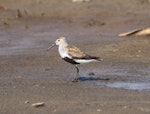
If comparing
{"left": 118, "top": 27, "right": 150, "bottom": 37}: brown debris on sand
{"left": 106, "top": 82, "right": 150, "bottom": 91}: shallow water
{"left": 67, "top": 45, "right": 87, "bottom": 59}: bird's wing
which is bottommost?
{"left": 106, "top": 82, "right": 150, "bottom": 91}: shallow water

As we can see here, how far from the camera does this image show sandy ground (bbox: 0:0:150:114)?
995 centimetres

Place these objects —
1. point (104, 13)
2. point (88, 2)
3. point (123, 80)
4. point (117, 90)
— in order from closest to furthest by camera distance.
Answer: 1. point (117, 90)
2. point (123, 80)
3. point (104, 13)
4. point (88, 2)

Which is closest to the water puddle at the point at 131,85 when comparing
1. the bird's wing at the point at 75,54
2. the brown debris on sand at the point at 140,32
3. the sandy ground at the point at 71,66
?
the sandy ground at the point at 71,66

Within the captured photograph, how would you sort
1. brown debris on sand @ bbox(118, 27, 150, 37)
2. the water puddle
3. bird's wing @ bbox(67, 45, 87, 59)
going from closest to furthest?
1. the water puddle
2. bird's wing @ bbox(67, 45, 87, 59)
3. brown debris on sand @ bbox(118, 27, 150, 37)

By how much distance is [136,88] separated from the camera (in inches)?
435

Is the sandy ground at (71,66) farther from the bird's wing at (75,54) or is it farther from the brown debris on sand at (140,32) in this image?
the bird's wing at (75,54)

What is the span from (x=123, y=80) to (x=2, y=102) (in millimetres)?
2596

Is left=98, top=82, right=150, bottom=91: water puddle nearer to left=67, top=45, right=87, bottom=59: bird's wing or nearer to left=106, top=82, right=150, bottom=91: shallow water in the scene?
left=106, top=82, right=150, bottom=91: shallow water

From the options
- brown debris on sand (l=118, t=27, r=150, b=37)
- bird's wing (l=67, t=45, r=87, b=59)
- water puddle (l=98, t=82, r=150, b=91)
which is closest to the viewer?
water puddle (l=98, t=82, r=150, b=91)

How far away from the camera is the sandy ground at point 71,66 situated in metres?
9.95

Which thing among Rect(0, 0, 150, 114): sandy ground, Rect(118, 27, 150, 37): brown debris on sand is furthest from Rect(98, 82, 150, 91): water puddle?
Rect(118, 27, 150, 37): brown debris on sand

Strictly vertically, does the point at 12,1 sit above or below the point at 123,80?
above

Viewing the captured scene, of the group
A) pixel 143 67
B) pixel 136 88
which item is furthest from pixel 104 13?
pixel 136 88

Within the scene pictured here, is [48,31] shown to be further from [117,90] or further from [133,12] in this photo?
[117,90]
